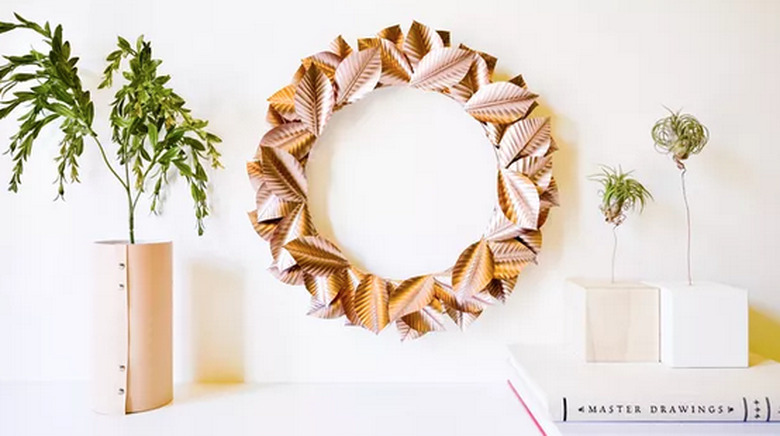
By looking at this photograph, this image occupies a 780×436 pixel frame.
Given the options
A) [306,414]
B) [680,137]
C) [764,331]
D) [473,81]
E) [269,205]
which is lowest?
[306,414]

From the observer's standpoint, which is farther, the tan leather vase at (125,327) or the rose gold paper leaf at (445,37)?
the rose gold paper leaf at (445,37)

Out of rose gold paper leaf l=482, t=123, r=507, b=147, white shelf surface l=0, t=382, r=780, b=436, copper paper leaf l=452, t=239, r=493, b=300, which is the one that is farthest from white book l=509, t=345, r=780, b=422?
rose gold paper leaf l=482, t=123, r=507, b=147

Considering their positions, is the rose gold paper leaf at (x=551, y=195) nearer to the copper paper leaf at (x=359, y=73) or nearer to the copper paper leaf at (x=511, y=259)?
the copper paper leaf at (x=511, y=259)

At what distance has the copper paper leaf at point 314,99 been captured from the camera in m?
0.89

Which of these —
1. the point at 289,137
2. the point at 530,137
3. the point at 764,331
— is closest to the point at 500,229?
the point at 530,137

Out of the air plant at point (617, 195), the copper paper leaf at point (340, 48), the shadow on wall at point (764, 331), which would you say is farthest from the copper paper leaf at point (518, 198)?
the shadow on wall at point (764, 331)

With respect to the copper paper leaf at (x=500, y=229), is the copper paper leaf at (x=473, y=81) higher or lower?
higher

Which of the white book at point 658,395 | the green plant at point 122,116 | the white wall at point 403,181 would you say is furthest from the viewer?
the white wall at point 403,181

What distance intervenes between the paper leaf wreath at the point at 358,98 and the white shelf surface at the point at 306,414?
0.42 feet

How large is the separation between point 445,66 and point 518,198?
268mm

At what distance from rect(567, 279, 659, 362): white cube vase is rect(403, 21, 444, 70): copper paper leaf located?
1.62 ft

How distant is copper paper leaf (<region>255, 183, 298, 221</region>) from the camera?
903mm

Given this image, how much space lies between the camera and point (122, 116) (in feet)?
2.92

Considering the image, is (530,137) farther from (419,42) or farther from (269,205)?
(269,205)
